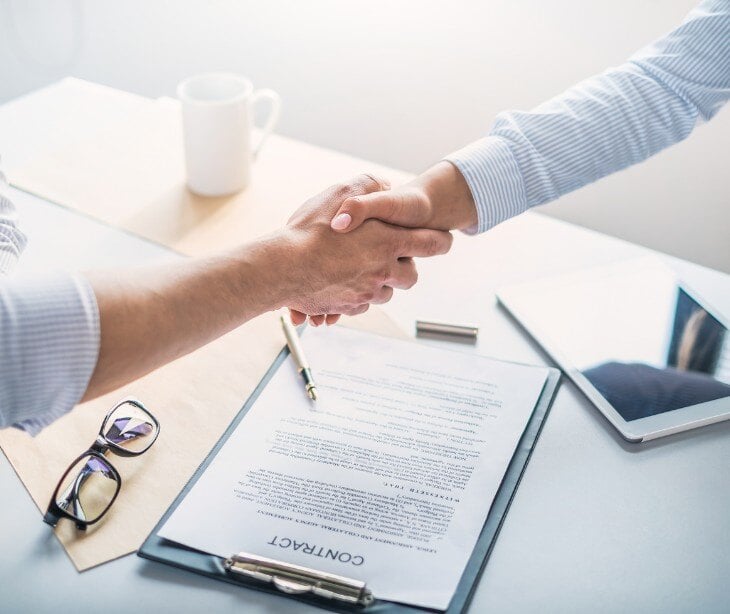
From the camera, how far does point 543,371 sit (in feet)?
3.03

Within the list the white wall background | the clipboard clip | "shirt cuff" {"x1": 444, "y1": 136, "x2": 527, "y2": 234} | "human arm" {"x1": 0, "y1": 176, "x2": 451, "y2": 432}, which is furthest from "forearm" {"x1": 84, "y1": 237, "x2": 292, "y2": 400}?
the white wall background

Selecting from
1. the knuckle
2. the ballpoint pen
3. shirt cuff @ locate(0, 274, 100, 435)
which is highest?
shirt cuff @ locate(0, 274, 100, 435)

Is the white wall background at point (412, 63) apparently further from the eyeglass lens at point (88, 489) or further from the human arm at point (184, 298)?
the eyeglass lens at point (88, 489)

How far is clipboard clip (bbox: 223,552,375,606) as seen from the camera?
2.19ft

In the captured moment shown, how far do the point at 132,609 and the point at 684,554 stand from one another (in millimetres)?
506

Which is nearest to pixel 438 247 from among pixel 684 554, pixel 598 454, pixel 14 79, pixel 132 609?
pixel 598 454

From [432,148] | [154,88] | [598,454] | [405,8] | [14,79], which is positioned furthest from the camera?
[14,79]

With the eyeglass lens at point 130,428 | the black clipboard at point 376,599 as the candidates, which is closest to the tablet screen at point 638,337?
the black clipboard at point 376,599

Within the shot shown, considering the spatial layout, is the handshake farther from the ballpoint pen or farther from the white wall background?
the white wall background

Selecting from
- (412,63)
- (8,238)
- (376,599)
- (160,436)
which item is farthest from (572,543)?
(412,63)

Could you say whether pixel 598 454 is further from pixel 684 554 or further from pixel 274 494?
pixel 274 494

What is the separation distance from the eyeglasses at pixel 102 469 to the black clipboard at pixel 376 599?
69 millimetres

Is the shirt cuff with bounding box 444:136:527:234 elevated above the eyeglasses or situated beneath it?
elevated above

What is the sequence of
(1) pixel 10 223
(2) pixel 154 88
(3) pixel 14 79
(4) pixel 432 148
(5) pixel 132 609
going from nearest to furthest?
(5) pixel 132 609 → (1) pixel 10 223 → (4) pixel 432 148 → (2) pixel 154 88 → (3) pixel 14 79
